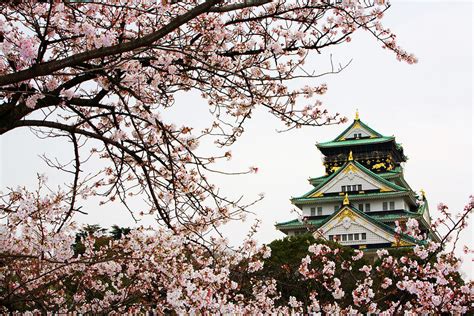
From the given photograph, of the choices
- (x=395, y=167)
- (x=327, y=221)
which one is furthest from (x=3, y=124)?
(x=395, y=167)

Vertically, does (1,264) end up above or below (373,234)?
below

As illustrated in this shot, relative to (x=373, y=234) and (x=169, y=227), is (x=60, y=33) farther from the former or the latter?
(x=373, y=234)

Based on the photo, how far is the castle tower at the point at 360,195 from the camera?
1300 inches

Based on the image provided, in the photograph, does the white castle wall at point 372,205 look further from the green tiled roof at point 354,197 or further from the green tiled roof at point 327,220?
the green tiled roof at point 327,220

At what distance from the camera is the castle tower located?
33.0 m

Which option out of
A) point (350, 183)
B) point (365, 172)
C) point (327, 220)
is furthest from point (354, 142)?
point (327, 220)

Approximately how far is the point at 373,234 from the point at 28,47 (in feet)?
99.4

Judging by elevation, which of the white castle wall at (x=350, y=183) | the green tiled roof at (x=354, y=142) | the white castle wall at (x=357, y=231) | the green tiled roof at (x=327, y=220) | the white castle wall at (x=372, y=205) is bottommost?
the white castle wall at (x=357, y=231)

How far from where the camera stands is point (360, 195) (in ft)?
116

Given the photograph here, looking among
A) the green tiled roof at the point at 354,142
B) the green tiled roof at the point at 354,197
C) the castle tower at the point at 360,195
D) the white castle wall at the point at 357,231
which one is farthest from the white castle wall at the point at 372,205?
the green tiled roof at the point at 354,142

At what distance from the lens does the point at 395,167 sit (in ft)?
130

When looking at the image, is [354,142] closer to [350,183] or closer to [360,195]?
[350,183]

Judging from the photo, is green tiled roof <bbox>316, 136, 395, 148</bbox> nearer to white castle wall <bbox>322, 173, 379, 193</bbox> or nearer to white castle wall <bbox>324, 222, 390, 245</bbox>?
white castle wall <bbox>322, 173, 379, 193</bbox>

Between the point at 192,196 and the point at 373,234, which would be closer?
the point at 192,196
